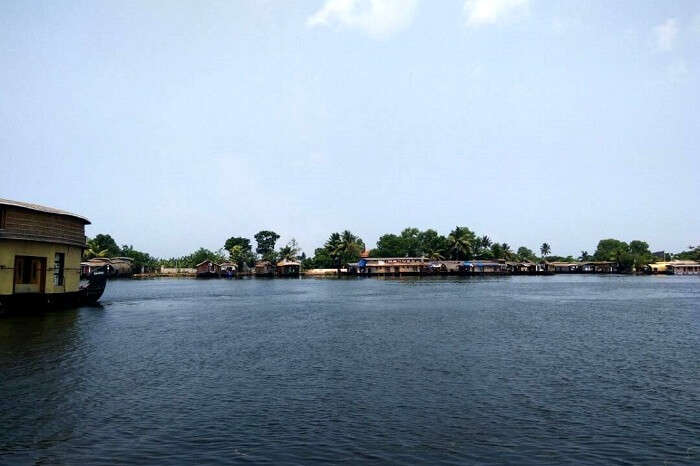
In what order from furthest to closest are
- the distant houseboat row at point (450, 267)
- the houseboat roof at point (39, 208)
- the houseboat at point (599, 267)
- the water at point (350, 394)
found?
the houseboat at point (599, 267), the distant houseboat row at point (450, 267), the houseboat roof at point (39, 208), the water at point (350, 394)

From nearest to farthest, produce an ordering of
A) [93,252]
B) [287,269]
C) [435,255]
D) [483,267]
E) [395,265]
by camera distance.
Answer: [93,252], [395,265], [483,267], [435,255], [287,269]

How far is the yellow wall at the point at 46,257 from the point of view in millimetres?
36000

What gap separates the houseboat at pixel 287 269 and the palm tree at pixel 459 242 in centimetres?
4800

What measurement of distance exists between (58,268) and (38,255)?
3.27m

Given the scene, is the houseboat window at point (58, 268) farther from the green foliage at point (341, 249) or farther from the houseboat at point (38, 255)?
the green foliage at point (341, 249)

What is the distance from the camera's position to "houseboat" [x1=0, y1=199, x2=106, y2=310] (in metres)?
36.0

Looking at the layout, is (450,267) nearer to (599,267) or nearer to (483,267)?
(483,267)

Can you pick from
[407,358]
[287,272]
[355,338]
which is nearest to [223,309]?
[355,338]

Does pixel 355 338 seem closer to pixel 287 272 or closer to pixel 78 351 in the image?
pixel 78 351

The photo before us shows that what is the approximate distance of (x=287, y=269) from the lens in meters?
161

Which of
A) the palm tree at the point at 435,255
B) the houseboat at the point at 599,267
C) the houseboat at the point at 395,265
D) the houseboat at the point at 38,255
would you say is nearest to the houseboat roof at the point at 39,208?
the houseboat at the point at 38,255

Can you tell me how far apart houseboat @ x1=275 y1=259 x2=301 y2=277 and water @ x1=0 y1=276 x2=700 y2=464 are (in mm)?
123306

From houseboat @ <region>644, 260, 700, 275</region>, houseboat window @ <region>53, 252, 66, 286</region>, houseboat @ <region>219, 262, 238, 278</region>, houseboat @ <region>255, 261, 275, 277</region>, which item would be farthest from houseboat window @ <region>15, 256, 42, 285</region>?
houseboat @ <region>644, 260, 700, 275</region>

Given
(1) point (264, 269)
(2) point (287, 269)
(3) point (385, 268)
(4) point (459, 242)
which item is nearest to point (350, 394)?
(3) point (385, 268)
